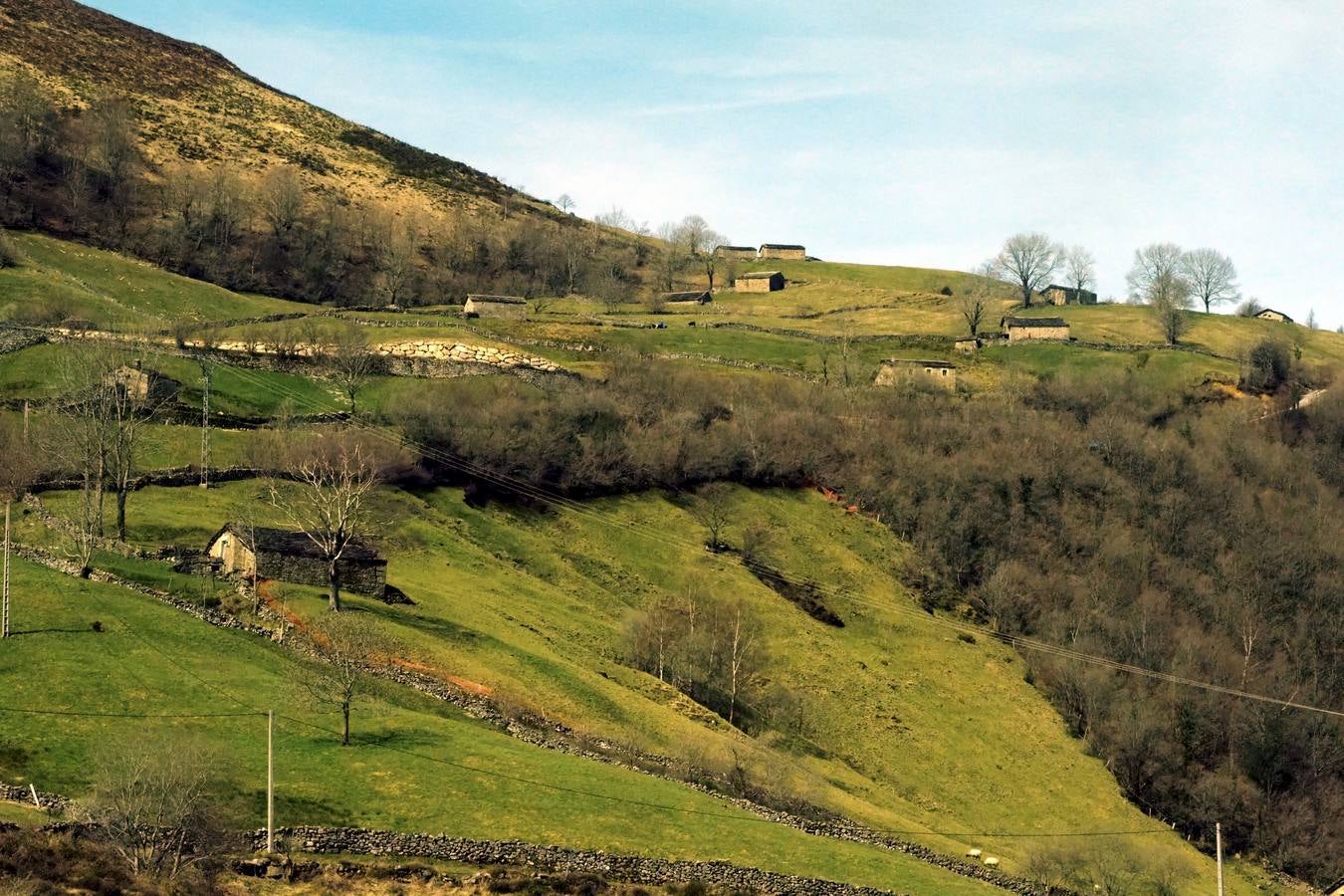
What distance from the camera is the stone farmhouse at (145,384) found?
90556 millimetres

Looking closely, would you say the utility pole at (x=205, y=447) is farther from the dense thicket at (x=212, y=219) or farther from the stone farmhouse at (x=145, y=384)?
the dense thicket at (x=212, y=219)

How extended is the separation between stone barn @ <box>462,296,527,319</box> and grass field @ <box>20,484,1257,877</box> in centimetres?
5624

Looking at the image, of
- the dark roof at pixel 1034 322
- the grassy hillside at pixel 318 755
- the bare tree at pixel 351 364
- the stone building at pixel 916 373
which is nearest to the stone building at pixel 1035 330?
the dark roof at pixel 1034 322

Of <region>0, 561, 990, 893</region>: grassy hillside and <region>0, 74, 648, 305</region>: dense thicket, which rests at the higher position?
<region>0, 74, 648, 305</region>: dense thicket

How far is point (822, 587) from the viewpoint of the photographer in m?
98.0

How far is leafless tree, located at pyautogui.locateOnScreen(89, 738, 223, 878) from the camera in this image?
1518 inches

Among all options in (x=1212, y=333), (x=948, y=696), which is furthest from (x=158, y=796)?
(x=1212, y=333)

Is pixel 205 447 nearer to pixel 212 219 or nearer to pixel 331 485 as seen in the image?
pixel 331 485

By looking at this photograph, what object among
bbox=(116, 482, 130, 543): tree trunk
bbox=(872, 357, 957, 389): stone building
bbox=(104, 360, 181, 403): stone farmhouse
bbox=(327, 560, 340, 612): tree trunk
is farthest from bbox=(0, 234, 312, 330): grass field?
bbox=(872, 357, 957, 389): stone building

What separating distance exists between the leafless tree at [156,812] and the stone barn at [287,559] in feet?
84.9

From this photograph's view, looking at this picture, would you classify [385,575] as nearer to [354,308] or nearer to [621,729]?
[621,729]

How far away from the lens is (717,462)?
367 feet

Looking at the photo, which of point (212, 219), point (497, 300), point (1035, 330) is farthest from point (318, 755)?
point (1035, 330)

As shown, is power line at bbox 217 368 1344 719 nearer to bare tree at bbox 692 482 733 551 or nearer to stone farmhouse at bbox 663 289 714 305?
bare tree at bbox 692 482 733 551
